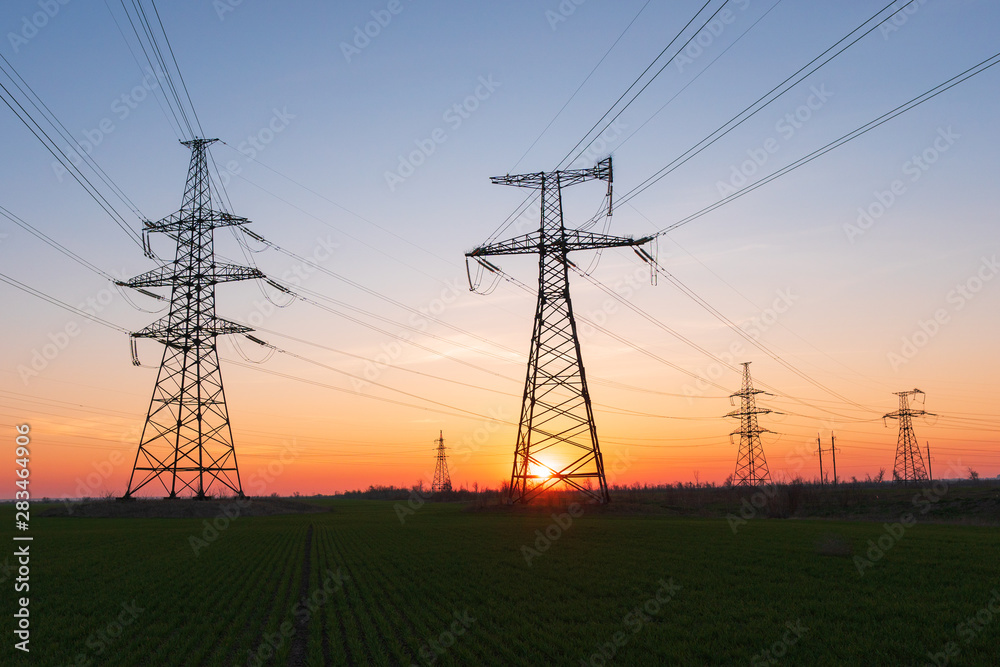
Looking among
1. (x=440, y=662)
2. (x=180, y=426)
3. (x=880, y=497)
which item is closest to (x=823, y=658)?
(x=440, y=662)

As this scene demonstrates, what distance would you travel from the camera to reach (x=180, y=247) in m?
58.1

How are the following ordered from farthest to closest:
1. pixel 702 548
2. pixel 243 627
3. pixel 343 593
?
1. pixel 702 548
2. pixel 343 593
3. pixel 243 627

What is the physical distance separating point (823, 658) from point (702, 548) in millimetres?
19103

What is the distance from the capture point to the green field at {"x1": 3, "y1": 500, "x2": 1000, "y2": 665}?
13.4 metres

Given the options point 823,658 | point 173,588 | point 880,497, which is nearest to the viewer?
point 823,658

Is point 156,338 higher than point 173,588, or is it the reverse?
point 156,338

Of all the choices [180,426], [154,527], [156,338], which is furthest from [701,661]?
[156,338]

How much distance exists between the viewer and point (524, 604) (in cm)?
1809

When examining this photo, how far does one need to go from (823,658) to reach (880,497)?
6398 centimetres

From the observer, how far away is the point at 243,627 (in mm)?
16125

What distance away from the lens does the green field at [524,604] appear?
528 inches

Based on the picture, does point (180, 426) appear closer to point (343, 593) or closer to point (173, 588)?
point (173, 588)

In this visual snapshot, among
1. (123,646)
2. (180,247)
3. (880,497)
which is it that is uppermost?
(180,247)

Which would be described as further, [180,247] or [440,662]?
[180,247]
